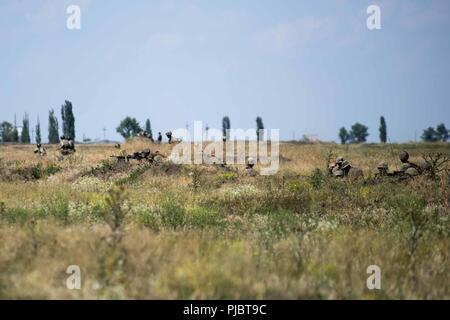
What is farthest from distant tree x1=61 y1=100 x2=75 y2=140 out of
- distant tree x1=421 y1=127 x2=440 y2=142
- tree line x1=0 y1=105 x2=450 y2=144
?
distant tree x1=421 y1=127 x2=440 y2=142

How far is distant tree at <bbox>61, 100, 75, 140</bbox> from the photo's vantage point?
81.4 meters

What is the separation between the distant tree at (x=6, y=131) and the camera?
9714 cm

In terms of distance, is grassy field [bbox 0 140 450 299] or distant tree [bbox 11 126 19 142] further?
distant tree [bbox 11 126 19 142]

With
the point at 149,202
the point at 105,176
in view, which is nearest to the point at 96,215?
the point at 149,202

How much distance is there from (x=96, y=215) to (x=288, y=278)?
686 cm

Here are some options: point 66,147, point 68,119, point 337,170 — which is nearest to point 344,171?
point 337,170

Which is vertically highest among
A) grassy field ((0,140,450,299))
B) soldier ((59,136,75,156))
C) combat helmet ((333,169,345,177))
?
soldier ((59,136,75,156))

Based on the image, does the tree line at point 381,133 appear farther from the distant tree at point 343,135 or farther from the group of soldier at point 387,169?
the group of soldier at point 387,169

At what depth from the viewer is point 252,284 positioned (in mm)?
5277

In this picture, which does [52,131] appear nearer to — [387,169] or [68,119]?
[68,119]

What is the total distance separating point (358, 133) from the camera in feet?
419

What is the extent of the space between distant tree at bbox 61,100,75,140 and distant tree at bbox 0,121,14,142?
24.3 m

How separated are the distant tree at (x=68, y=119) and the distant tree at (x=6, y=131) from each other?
79.7 feet

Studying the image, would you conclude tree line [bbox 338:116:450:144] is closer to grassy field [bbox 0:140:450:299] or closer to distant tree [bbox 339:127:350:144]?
distant tree [bbox 339:127:350:144]
